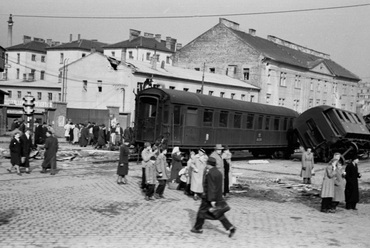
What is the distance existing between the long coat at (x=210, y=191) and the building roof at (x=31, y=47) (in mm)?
76707

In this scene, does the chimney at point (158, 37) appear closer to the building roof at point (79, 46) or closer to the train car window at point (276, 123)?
the building roof at point (79, 46)

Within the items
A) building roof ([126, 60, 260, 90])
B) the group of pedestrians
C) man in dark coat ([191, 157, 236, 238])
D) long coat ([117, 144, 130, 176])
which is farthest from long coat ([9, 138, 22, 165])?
building roof ([126, 60, 260, 90])

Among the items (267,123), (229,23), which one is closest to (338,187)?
(267,123)

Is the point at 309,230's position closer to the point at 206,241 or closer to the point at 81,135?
the point at 206,241

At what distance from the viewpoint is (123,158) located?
1523 centimetres

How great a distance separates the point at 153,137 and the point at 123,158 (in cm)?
673

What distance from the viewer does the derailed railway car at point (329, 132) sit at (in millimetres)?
26439

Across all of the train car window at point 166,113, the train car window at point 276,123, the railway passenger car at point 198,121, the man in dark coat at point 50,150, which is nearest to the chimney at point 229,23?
the train car window at point 276,123

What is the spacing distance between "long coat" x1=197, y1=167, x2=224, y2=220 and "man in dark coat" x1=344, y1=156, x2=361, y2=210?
547 centimetres

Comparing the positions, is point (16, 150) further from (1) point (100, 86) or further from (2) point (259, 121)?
(1) point (100, 86)

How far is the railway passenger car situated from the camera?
71.5 feet

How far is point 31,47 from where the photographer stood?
269 ft

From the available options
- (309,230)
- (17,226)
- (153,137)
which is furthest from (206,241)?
(153,137)

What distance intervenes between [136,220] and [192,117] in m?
12.7
